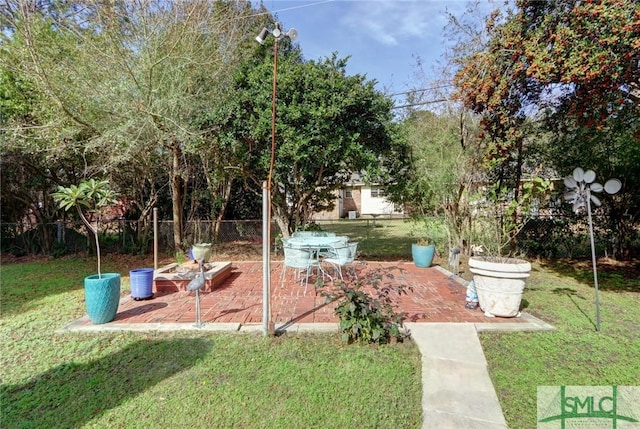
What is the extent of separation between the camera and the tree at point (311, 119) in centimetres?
674

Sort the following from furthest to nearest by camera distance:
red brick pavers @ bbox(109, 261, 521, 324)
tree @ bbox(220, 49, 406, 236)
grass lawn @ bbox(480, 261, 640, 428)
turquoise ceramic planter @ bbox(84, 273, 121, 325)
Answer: tree @ bbox(220, 49, 406, 236)
red brick pavers @ bbox(109, 261, 521, 324)
turquoise ceramic planter @ bbox(84, 273, 121, 325)
grass lawn @ bbox(480, 261, 640, 428)

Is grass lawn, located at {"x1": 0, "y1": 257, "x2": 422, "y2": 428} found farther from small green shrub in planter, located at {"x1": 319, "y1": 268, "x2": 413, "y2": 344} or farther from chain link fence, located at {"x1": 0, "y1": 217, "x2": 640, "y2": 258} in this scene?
chain link fence, located at {"x1": 0, "y1": 217, "x2": 640, "y2": 258}

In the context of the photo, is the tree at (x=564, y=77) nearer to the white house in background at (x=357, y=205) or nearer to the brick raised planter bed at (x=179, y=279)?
the brick raised planter bed at (x=179, y=279)

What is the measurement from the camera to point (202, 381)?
2.85m

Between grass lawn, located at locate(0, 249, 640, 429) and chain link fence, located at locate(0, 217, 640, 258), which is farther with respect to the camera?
chain link fence, located at locate(0, 217, 640, 258)

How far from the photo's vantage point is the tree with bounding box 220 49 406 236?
22.1 ft

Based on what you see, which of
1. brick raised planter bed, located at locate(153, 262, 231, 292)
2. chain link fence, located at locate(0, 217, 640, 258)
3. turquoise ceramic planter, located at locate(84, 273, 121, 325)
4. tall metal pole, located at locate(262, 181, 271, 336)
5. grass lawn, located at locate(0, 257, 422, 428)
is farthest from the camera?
chain link fence, located at locate(0, 217, 640, 258)

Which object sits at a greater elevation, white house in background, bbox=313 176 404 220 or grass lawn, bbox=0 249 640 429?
white house in background, bbox=313 176 404 220

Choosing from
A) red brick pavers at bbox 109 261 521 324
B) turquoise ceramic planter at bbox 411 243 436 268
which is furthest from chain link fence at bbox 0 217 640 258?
red brick pavers at bbox 109 261 521 324

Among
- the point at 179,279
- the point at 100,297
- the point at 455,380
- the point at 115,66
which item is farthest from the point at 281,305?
the point at 115,66

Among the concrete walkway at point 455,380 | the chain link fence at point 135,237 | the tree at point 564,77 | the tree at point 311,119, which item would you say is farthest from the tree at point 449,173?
the concrete walkway at point 455,380

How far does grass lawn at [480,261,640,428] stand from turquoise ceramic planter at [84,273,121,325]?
14.4ft

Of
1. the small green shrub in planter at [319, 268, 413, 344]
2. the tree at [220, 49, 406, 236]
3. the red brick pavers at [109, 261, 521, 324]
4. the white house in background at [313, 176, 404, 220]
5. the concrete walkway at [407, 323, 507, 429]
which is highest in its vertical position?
the tree at [220, 49, 406, 236]

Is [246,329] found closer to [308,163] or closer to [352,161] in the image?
[308,163]
